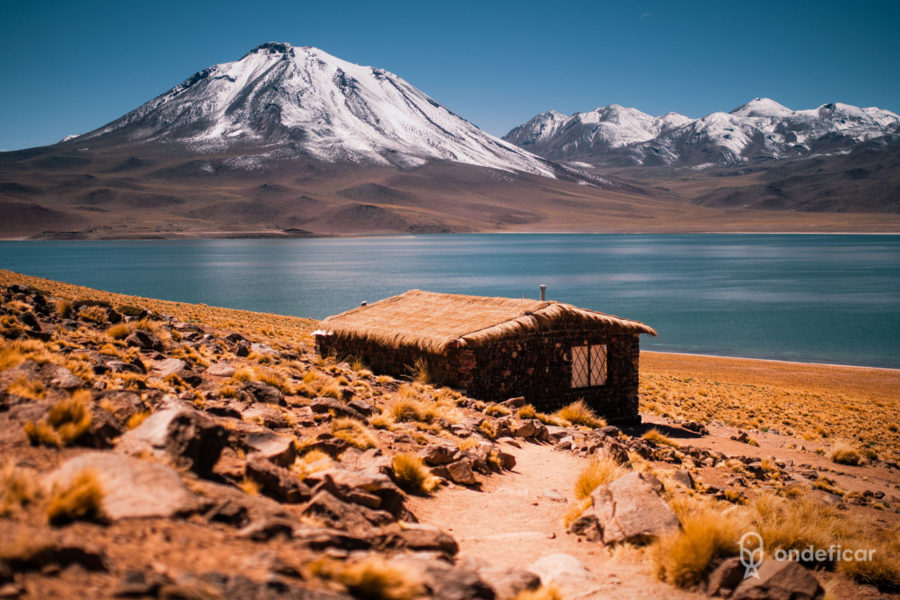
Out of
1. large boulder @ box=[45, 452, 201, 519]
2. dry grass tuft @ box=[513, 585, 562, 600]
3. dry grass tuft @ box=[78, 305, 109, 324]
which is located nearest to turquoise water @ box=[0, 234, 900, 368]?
dry grass tuft @ box=[78, 305, 109, 324]

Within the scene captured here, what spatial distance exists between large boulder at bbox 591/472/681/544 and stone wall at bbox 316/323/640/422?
616cm

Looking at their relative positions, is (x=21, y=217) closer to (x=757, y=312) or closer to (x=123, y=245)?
(x=123, y=245)

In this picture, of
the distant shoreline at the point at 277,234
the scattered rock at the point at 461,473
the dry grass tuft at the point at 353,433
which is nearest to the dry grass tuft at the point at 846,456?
the scattered rock at the point at 461,473

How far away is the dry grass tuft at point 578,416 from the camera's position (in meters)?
12.1

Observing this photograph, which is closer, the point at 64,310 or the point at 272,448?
the point at 272,448

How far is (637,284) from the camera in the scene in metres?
63.1

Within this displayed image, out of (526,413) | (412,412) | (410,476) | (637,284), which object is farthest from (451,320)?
(637,284)

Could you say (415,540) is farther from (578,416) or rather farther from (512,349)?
(512,349)

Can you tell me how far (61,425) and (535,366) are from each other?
938 centimetres

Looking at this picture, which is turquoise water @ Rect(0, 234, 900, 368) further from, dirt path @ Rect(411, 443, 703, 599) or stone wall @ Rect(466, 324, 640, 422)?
dirt path @ Rect(411, 443, 703, 599)

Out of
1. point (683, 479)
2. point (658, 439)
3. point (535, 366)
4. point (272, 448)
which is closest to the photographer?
point (272, 448)

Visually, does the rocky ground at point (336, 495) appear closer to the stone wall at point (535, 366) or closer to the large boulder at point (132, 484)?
the large boulder at point (132, 484)

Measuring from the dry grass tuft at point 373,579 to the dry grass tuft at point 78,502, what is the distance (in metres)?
1.16

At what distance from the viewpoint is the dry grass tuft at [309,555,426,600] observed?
339cm
